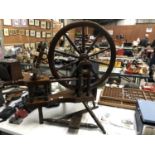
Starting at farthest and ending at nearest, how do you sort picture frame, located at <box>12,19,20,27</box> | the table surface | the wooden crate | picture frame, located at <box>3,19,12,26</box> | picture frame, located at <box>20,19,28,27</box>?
picture frame, located at <box>20,19,28,27</box> < picture frame, located at <box>12,19,20,27</box> < picture frame, located at <box>3,19,12,26</box> < the wooden crate < the table surface

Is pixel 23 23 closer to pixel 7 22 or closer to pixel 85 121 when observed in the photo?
pixel 7 22

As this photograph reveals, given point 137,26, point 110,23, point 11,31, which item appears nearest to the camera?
point 11,31

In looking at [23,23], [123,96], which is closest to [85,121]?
[123,96]

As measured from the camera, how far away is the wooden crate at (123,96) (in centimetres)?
153

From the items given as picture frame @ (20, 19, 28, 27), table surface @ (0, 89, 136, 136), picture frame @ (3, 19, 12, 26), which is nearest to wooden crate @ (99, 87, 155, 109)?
table surface @ (0, 89, 136, 136)

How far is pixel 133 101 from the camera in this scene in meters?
1.54

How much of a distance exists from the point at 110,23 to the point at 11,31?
6386 mm

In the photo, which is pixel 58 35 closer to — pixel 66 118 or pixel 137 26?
pixel 66 118

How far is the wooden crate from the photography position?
1.53 meters

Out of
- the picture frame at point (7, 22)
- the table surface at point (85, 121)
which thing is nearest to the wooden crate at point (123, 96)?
the table surface at point (85, 121)

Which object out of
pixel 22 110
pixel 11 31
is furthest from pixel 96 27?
pixel 11 31

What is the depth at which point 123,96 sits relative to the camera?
1.65 metres

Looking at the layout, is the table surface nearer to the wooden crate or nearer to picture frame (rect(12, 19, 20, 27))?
the wooden crate

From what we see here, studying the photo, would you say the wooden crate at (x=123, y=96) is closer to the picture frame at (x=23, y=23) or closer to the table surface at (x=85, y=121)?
the table surface at (x=85, y=121)
